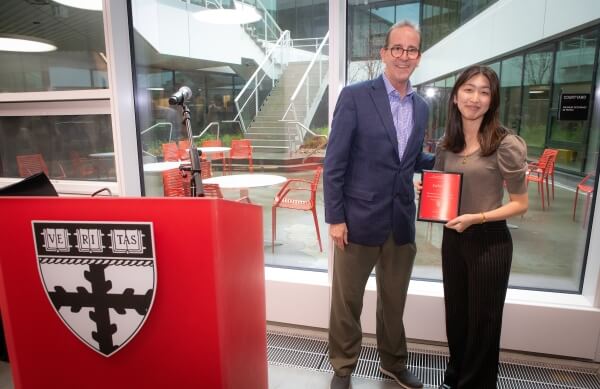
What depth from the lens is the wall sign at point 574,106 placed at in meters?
2.31

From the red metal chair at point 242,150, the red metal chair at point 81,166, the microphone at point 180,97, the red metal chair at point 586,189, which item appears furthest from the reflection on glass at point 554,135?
the red metal chair at point 81,166

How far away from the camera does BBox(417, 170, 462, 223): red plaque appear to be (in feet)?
5.66

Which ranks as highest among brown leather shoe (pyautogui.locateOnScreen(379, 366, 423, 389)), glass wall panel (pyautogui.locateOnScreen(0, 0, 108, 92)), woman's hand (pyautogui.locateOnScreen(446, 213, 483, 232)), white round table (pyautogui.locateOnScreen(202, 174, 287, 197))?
glass wall panel (pyautogui.locateOnScreen(0, 0, 108, 92))

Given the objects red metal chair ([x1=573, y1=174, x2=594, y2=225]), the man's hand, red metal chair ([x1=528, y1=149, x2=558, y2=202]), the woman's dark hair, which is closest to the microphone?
the man's hand

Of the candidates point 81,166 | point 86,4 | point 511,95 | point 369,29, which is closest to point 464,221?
point 511,95

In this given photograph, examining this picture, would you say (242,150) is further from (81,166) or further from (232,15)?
(81,166)

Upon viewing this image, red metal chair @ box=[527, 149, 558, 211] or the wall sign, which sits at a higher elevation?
the wall sign

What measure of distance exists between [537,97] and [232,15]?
2.52 metres

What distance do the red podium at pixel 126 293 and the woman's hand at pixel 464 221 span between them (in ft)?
3.46

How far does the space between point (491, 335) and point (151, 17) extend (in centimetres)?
305

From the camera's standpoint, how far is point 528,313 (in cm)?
236

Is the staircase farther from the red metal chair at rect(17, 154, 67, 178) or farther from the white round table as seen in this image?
the red metal chair at rect(17, 154, 67, 178)

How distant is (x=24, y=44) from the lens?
9.42 ft

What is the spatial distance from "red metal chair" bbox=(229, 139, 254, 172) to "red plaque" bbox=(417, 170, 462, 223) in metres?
2.30
